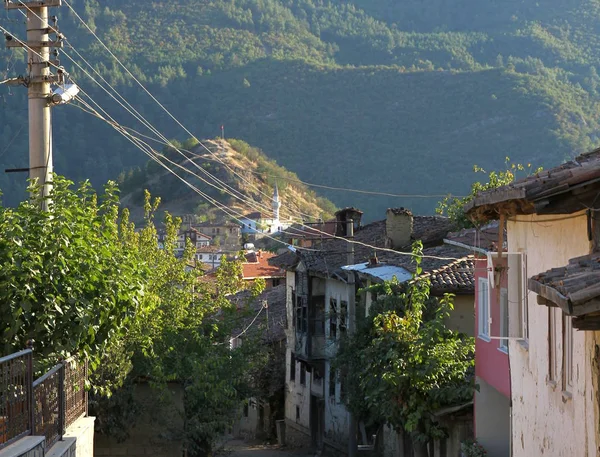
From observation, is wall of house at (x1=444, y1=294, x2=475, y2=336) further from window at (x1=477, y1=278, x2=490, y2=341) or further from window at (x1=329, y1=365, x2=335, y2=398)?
window at (x1=329, y1=365, x2=335, y2=398)

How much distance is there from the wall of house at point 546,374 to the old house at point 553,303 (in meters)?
0.01

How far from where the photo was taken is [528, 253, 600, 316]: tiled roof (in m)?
6.49

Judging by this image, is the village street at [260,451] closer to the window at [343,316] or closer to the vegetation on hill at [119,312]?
the vegetation on hill at [119,312]

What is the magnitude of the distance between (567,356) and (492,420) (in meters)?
9.59

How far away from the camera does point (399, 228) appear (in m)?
33.6

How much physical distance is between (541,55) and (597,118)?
165ft

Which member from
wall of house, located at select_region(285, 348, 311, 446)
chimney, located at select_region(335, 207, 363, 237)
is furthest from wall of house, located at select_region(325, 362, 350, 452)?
chimney, located at select_region(335, 207, 363, 237)

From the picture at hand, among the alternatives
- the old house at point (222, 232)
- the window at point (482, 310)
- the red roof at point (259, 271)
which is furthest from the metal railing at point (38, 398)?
the old house at point (222, 232)

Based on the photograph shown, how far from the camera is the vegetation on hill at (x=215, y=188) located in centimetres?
8375

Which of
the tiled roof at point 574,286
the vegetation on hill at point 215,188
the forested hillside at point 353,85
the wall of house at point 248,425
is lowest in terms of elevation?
the wall of house at point 248,425

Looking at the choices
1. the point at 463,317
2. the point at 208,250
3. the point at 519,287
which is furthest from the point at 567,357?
the point at 208,250

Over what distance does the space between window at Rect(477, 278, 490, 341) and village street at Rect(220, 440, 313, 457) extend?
15.4 m

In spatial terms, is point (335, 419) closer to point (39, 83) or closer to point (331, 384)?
point (331, 384)

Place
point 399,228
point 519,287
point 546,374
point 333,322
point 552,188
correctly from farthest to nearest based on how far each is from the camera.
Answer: point 333,322, point 399,228, point 519,287, point 546,374, point 552,188
